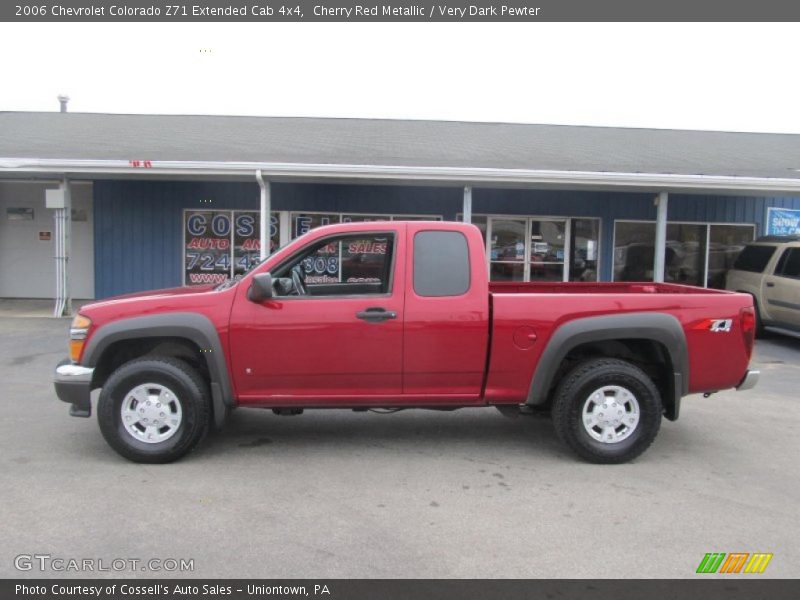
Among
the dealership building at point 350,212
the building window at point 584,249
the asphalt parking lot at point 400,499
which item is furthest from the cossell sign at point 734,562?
the building window at point 584,249

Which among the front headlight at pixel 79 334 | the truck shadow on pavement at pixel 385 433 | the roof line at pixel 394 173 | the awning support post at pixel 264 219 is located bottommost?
the truck shadow on pavement at pixel 385 433

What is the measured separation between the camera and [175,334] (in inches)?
190

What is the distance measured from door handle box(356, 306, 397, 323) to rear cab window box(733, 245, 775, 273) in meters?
9.15

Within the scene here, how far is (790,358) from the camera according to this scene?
9.96 m

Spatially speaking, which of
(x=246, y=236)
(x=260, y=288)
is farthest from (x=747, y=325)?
(x=246, y=236)

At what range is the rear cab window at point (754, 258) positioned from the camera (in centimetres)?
1141

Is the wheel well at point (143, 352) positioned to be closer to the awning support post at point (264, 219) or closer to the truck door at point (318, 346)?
the truck door at point (318, 346)

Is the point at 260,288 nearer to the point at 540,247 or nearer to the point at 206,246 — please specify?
the point at 206,246

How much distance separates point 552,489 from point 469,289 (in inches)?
61.8

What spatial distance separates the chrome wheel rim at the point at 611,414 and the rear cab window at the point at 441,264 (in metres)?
1.33

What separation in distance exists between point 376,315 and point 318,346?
1.62ft

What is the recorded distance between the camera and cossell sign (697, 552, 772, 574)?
342 cm

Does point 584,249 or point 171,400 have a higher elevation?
point 584,249
